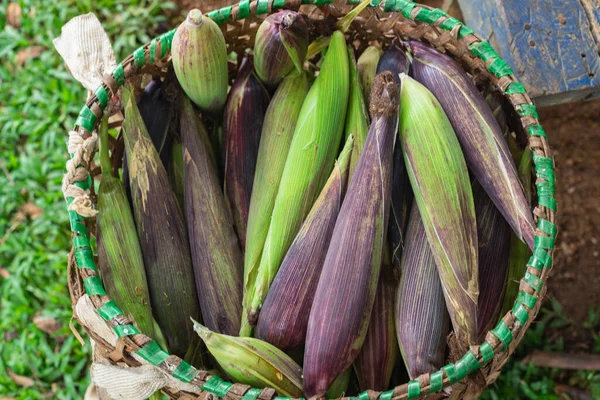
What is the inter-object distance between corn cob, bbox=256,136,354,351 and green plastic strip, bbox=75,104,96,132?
605 millimetres

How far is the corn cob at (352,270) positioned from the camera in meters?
1.30

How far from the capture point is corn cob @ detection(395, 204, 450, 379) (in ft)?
4.40

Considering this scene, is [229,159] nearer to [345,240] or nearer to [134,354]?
[345,240]

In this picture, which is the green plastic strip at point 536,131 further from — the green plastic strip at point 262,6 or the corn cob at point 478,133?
the green plastic strip at point 262,6

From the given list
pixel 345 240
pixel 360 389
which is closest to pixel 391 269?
pixel 345 240

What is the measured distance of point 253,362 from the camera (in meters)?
1.29

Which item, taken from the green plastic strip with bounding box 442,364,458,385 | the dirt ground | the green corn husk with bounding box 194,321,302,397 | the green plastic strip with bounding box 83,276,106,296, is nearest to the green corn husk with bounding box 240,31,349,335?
the green corn husk with bounding box 194,321,302,397

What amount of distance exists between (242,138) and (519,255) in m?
0.80

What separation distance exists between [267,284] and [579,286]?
1329 millimetres

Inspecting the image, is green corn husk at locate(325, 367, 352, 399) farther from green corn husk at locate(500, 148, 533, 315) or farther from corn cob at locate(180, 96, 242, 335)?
green corn husk at locate(500, 148, 533, 315)

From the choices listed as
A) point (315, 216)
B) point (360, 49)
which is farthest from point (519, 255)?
point (360, 49)

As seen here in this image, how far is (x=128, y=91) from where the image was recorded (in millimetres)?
1579

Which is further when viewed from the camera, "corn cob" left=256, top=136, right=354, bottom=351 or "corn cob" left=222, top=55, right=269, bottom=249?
"corn cob" left=222, top=55, right=269, bottom=249

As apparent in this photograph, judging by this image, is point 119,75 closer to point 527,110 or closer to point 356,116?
point 356,116
